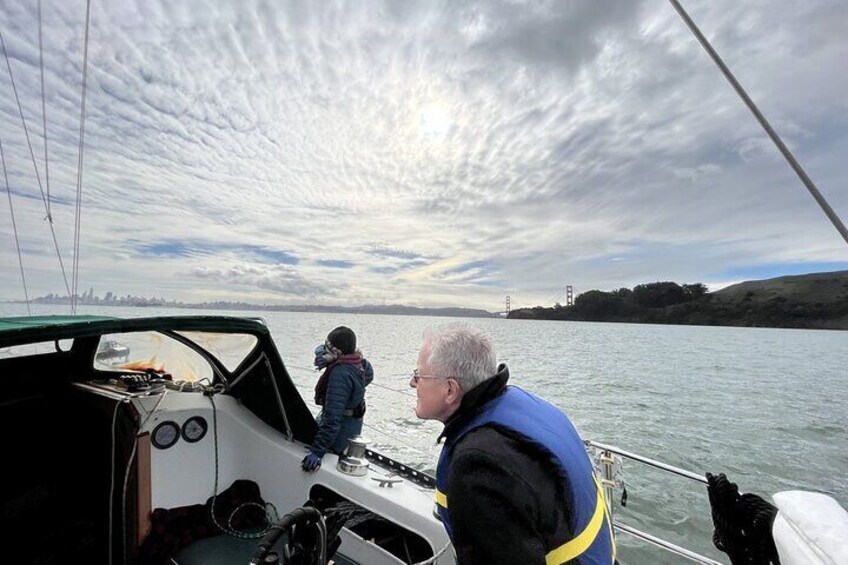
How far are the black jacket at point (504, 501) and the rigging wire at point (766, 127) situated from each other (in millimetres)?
1298

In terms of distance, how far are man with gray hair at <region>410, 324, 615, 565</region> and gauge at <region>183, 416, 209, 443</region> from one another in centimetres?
250

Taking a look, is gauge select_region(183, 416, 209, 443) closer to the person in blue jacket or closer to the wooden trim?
the wooden trim

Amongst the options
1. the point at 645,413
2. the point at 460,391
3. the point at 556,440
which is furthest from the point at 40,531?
the point at 645,413

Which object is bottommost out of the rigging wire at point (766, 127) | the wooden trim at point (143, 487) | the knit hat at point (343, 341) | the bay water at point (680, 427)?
the bay water at point (680, 427)

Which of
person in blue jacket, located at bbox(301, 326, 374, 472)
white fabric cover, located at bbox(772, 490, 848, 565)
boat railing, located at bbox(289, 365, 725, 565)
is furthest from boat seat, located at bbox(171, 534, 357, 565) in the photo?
white fabric cover, located at bbox(772, 490, 848, 565)

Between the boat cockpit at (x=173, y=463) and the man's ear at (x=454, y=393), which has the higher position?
the man's ear at (x=454, y=393)

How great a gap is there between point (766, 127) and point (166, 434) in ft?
12.7

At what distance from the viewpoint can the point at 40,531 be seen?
236 centimetres

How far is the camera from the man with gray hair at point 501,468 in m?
1.05

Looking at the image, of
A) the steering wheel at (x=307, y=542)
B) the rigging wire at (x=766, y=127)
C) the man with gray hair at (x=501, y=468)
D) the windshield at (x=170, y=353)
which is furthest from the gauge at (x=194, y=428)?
the rigging wire at (x=766, y=127)

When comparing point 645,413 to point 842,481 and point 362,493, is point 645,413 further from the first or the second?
point 362,493

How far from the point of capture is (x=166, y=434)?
2.95 m

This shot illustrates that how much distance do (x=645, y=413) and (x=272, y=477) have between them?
11.7 metres

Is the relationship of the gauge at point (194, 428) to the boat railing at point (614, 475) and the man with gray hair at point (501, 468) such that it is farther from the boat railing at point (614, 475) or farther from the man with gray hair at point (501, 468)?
the man with gray hair at point (501, 468)
